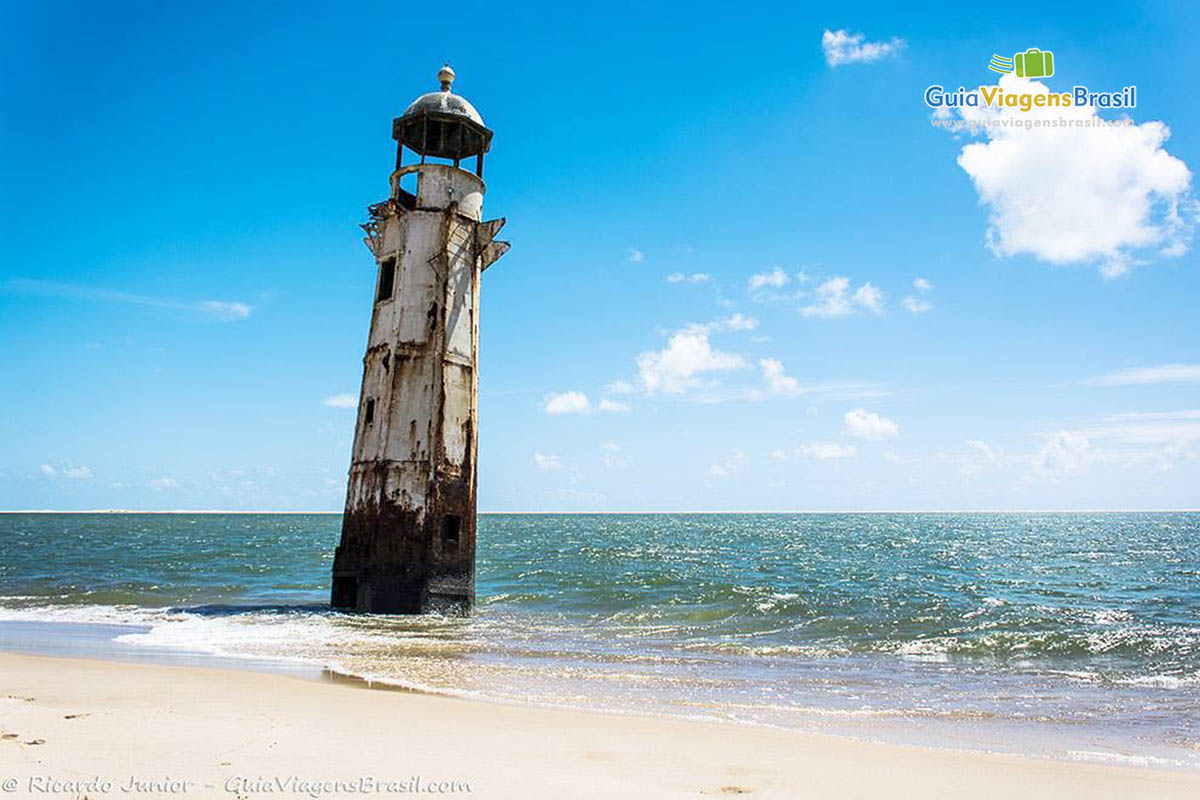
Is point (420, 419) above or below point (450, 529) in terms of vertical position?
above

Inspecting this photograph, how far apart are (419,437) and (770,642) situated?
8.37 metres

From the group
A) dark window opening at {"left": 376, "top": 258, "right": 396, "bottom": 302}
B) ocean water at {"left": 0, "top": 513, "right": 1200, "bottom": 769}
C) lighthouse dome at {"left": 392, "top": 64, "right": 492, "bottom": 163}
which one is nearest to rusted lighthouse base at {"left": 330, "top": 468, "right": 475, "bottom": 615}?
ocean water at {"left": 0, "top": 513, "right": 1200, "bottom": 769}

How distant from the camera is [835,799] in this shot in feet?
18.2

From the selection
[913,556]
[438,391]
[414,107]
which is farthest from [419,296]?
[913,556]

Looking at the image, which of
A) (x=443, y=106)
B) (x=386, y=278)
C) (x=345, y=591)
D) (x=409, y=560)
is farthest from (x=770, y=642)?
(x=443, y=106)

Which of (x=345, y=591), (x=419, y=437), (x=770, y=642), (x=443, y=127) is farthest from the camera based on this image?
(x=443, y=127)

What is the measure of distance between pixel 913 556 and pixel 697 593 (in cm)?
2596

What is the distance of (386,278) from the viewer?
64.5ft

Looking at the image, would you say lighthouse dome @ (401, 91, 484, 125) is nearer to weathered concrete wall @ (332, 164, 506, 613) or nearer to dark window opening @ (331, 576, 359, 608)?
weathered concrete wall @ (332, 164, 506, 613)

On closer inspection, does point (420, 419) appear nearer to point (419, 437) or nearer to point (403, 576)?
point (419, 437)

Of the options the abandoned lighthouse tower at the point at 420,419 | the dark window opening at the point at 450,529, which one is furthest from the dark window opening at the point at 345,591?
the dark window opening at the point at 450,529

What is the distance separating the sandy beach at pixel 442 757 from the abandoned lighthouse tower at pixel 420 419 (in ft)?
29.2

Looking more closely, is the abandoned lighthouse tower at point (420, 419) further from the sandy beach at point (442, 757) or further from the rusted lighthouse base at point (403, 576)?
the sandy beach at point (442, 757)

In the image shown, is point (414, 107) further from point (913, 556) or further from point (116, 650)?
point (913, 556)
